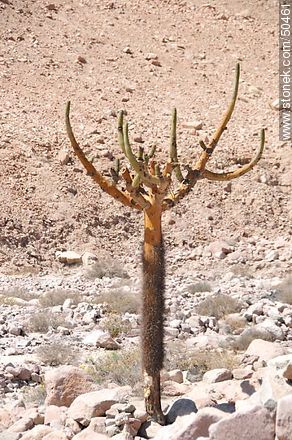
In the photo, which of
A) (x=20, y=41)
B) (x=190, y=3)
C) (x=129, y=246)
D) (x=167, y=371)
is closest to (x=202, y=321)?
(x=167, y=371)

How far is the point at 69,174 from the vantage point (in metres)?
18.0

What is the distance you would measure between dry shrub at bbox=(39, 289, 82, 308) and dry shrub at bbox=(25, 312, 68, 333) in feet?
4.40

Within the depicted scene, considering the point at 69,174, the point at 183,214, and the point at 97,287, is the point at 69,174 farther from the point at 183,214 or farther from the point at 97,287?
the point at 97,287

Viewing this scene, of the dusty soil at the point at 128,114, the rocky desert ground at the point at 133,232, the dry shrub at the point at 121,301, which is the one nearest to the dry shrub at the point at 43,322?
the rocky desert ground at the point at 133,232

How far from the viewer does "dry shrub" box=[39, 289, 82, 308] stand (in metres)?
11.9

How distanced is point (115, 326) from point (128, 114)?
10.8m

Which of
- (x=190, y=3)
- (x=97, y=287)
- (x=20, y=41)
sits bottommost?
(x=97, y=287)

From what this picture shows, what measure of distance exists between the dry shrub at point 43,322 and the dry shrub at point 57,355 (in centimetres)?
110

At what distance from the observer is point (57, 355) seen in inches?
335

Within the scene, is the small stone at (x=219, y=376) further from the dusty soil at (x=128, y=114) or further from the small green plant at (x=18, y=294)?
the dusty soil at (x=128, y=114)

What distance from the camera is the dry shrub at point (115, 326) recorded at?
9.96m

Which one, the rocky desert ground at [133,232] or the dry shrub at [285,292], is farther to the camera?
the dry shrub at [285,292]

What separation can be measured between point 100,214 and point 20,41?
23.8 ft

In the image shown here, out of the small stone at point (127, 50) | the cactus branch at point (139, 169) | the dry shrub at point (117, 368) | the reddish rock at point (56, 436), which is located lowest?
the dry shrub at point (117, 368)
